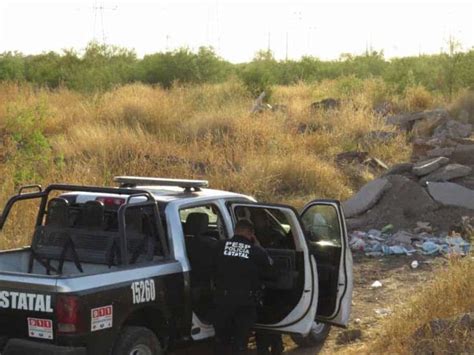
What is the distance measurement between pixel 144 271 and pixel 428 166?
10.8 m

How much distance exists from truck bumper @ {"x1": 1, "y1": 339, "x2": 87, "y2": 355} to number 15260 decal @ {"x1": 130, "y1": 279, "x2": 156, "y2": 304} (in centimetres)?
64

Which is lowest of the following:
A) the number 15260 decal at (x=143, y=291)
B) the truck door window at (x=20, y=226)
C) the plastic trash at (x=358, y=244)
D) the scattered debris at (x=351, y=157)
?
the plastic trash at (x=358, y=244)

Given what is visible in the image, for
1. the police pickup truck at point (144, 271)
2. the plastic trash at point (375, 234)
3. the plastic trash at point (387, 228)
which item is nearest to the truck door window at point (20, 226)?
the police pickup truck at point (144, 271)

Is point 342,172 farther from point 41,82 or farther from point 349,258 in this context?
point 41,82

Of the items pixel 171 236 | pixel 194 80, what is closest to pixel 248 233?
pixel 171 236

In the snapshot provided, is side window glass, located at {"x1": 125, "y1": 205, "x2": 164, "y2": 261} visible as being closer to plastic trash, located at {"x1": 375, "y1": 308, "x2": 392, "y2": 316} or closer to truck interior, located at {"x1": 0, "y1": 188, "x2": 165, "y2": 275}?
truck interior, located at {"x1": 0, "y1": 188, "x2": 165, "y2": 275}

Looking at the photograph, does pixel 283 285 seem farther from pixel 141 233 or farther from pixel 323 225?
pixel 141 233

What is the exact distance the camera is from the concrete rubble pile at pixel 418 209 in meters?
13.3

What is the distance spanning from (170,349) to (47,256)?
130cm

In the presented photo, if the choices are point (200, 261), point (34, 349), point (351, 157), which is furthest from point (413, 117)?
point (34, 349)

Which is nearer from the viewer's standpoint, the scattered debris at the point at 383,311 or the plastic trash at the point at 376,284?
the scattered debris at the point at 383,311

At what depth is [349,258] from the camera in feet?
25.1

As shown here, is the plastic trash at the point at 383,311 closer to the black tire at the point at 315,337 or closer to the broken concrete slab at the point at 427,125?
the black tire at the point at 315,337

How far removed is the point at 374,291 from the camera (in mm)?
10820
